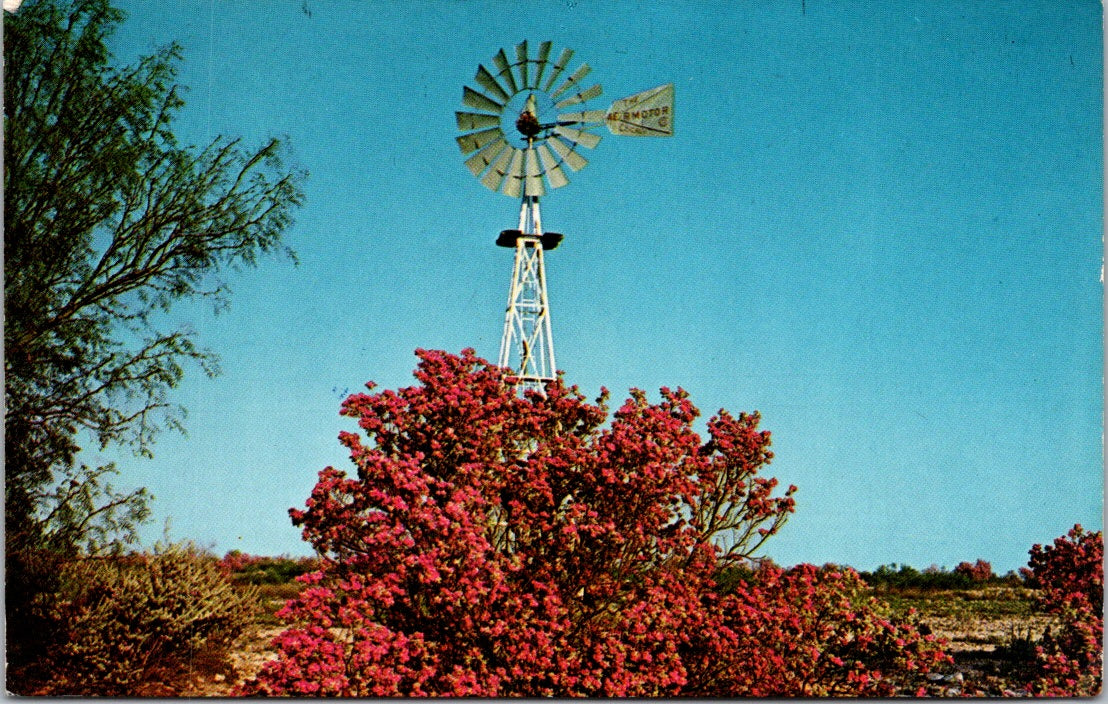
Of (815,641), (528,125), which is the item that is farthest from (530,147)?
(815,641)

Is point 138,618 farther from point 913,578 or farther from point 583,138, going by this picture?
point 913,578

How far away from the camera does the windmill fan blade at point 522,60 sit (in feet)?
23.0

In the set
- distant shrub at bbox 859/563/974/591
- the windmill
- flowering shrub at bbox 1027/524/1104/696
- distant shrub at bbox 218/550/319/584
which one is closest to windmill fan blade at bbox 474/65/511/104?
the windmill

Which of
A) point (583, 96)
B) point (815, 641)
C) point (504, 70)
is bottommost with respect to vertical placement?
point (815, 641)

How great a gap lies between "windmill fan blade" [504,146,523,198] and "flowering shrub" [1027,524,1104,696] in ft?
14.2

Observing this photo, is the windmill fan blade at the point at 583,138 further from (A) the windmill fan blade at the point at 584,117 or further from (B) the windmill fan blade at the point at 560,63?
(B) the windmill fan blade at the point at 560,63

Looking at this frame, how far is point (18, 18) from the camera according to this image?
22.5 feet

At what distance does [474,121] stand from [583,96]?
79 centimetres

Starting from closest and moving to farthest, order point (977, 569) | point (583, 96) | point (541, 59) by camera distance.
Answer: point (977, 569), point (541, 59), point (583, 96)

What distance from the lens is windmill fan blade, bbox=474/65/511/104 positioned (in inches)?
279

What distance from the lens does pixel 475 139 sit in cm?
720

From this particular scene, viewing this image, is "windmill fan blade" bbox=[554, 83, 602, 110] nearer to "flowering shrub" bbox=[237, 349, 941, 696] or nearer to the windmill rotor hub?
the windmill rotor hub

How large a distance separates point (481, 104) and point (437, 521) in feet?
9.77

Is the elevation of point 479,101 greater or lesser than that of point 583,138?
greater
